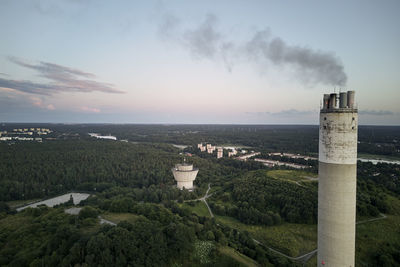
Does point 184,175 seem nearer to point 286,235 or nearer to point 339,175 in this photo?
point 286,235

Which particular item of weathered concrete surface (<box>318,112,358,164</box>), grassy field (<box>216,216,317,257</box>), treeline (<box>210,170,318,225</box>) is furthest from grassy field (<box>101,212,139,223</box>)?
weathered concrete surface (<box>318,112,358,164</box>)

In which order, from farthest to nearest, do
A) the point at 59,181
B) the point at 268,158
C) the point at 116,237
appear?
the point at 268,158
the point at 59,181
the point at 116,237

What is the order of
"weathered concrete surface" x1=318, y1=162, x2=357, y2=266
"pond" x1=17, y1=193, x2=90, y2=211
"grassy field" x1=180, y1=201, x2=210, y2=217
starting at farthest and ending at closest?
1. "pond" x1=17, y1=193, x2=90, y2=211
2. "grassy field" x1=180, y1=201, x2=210, y2=217
3. "weathered concrete surface" x1=318, y1=162, x2=357, y2=266

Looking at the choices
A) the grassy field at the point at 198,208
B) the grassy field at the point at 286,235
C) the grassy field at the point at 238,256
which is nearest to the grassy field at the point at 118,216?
the grassy field at the point at 238,256

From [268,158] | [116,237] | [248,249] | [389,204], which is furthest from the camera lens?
[268,158]

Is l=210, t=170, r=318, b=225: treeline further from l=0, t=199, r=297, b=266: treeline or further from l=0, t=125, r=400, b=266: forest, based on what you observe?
l=0, t=199, r=297, b=266: treeline

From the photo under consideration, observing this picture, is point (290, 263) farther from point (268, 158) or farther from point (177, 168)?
point (268, 158)

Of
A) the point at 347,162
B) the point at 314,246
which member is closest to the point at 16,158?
the point at 314,246
